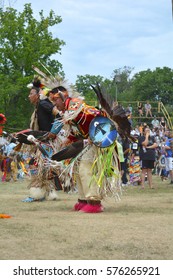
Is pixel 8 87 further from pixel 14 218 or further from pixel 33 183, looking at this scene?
pixel 14 218

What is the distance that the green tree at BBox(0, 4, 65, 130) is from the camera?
1278 inches

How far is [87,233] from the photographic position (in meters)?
6.09

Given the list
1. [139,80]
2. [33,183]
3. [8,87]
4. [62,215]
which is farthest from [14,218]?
[139,80]

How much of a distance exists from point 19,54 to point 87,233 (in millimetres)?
27252

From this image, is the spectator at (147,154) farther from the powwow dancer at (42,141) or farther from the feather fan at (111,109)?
the feather fan at (111,109)

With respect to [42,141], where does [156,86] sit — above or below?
above

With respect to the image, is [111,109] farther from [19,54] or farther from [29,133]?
[19,54]

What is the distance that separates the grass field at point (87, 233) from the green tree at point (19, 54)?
2370 cm

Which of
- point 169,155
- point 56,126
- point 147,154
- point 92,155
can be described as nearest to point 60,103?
point 56,126

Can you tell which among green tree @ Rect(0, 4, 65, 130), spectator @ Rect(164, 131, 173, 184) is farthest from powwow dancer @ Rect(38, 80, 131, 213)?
green tree @ Rect(0, 4, 65, 130)

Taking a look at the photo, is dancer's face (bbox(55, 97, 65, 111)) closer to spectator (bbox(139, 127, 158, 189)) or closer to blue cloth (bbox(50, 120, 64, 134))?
blue cloth (bbox(50, 120, 64, 134))

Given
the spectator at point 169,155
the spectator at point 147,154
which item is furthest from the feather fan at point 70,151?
the spectator at point 169,155

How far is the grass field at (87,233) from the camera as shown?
16.4 ft
